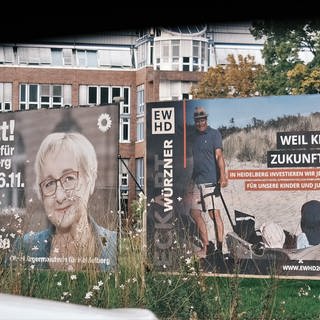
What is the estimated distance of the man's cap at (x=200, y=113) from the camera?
41.9 ft

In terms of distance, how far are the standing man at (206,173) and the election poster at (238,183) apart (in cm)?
1

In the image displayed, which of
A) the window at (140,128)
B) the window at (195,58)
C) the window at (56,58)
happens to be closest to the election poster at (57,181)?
the window at (140,128)

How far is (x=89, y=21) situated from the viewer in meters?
17.5

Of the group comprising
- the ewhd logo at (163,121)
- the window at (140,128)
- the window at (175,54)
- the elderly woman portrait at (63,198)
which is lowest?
the elderly woman portrait at (63,198)

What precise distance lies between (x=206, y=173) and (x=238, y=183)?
0.43 m

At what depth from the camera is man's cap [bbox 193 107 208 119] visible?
12769mm

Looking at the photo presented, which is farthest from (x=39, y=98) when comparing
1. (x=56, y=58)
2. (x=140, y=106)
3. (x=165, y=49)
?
(x=165, y=49)

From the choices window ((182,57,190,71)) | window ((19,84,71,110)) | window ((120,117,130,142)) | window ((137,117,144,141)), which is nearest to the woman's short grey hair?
window ((120,117,130,142))

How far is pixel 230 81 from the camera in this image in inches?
2156

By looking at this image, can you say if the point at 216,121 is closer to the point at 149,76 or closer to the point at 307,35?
the point at 307,35

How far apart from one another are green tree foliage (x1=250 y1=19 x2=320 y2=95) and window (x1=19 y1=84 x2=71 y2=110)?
2082 cm

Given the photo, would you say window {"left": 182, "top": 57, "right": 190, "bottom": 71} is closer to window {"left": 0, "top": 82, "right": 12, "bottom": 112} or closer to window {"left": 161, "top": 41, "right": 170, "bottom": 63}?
window {"left": 161, "top": 41, "right": 170, "bottom": 63}

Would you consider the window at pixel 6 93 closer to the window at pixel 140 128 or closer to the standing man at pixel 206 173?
the window at pixel 140 128

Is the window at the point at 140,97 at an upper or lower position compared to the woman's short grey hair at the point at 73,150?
upper
